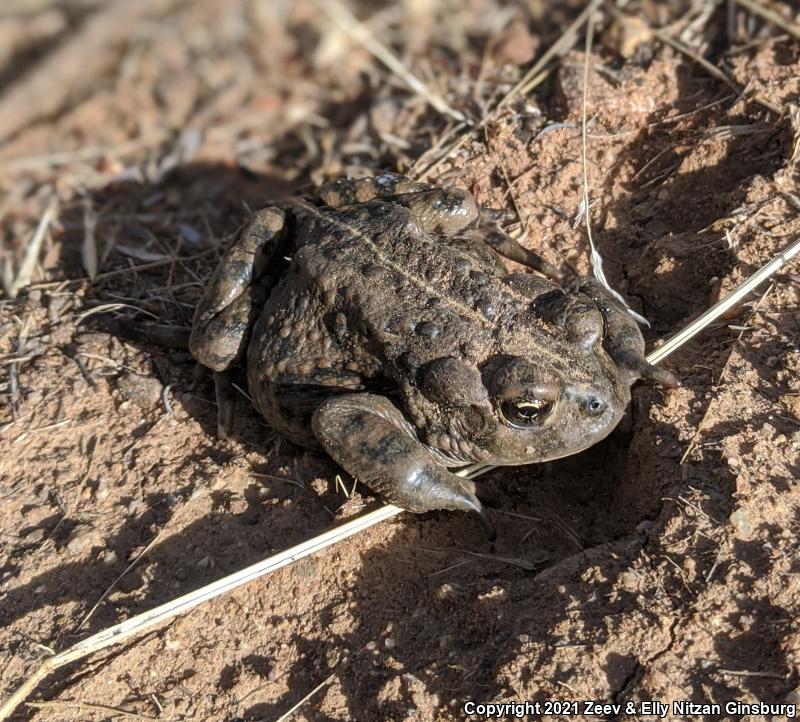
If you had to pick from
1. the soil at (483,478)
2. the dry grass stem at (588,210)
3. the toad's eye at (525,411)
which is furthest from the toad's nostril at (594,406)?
the dry grass stem at (588,210)

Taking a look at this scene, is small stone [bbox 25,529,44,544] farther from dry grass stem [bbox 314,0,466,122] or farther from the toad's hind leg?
dry grass stem [bbox 314,0,466,122]

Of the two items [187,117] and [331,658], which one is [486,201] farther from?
[187,117]

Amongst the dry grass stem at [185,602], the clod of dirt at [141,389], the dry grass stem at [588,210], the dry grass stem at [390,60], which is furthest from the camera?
the dry grass stem at [390,60]

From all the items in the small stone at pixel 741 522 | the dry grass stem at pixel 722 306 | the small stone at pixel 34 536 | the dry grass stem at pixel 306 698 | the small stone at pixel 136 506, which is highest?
the small stone at pixel 34 536

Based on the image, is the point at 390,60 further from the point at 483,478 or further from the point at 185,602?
the point at 185,602

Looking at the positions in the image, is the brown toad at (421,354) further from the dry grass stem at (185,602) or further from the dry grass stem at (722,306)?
the dry grass stem at (185,602)

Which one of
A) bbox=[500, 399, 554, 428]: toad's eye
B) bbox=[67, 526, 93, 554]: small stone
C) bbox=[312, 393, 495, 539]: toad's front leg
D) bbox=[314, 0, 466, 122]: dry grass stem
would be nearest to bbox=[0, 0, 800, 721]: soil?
bbox=[67, 526, 93, 554]: small stone

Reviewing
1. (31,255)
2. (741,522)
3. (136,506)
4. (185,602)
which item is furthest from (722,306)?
(31,255)
